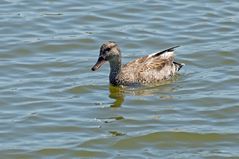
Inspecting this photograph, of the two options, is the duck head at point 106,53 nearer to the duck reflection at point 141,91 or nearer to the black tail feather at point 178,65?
the duck reflection at point 141,91

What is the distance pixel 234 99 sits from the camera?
14578 mm

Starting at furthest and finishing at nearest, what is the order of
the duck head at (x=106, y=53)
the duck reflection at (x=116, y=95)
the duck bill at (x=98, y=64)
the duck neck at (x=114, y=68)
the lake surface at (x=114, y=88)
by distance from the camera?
the duck neck at (x=114, y=68) → the duck head at (x=106, y=53) → the duck bill at (x=98, y=64) → the duck reflection at (x=116, y=95) → the lake surface at (x=114, y=88)

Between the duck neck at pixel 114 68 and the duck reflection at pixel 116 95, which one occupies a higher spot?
the duck neck at pixel 114 68

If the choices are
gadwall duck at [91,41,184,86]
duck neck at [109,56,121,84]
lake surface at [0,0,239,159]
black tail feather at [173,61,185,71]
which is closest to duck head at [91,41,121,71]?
gadwall duck at [91,41,184,86]

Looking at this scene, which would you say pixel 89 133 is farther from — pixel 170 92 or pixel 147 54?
pixel 147 54

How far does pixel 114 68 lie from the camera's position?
15.9m

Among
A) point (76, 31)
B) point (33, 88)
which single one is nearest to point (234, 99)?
point (33, 88)

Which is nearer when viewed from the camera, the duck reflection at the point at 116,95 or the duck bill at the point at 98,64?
the duck reflection at the point at 116,95

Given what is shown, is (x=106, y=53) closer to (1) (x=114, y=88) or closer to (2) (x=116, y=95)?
(1) (x=114, y=88)

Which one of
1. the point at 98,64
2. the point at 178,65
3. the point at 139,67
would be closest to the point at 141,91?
the point at 139,67

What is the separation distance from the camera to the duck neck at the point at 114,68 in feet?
52.0

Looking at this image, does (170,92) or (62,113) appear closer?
(62,113)

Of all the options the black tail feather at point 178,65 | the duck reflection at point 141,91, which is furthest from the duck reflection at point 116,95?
the black tail feather at point 178,65

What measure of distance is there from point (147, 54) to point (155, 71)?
3.29 feet
